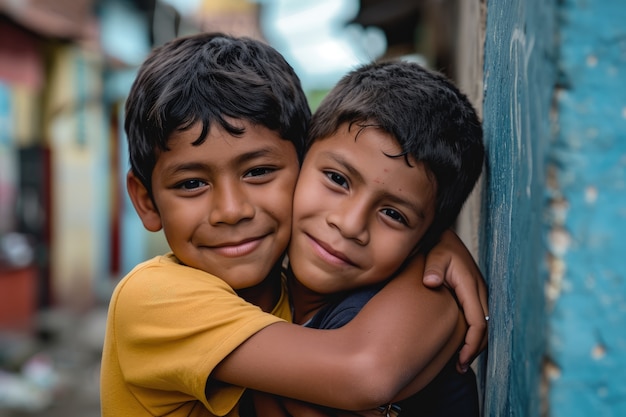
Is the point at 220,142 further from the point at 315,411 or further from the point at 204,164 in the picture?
the point at 315,411

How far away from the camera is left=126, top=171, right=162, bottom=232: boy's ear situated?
1.77 meters

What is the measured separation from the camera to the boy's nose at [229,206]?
1529mm

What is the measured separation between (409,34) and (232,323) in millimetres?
9512

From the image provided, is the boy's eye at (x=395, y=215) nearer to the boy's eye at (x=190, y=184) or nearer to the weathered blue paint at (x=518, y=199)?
the weathered blue paint at (x=518, y=199)

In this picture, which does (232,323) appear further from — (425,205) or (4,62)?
(4,62)

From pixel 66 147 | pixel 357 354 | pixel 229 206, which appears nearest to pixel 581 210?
pixel 357 354

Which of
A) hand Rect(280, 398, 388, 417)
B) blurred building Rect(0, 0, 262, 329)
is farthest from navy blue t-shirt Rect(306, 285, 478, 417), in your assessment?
blurred building Rect(0, 0, 262, 329)

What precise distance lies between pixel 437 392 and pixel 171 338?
0.59 meters

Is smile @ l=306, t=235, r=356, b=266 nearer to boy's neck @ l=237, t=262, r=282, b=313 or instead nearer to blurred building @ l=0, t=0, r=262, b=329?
boy's neck @ l=237, t=262, r=282, b=313

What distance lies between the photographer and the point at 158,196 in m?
1.63

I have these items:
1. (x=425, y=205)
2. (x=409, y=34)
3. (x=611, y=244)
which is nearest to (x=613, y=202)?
(x=611, y=244)

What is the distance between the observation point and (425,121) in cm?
148

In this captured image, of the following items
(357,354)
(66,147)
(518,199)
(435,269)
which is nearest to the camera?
(518,199)

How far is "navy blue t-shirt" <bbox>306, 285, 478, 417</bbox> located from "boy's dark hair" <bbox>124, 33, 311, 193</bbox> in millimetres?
498
